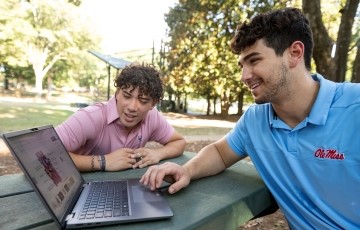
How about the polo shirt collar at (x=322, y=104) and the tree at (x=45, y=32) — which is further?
the tree at (x=45, y=32)

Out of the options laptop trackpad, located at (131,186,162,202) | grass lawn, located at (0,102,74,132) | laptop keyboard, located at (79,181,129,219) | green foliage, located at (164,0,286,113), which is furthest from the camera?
green foliage, located at (164,0,286,113)

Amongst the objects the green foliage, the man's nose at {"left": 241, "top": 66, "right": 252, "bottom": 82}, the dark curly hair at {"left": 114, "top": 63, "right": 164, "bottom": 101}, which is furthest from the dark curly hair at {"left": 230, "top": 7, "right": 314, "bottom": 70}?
the green foliage

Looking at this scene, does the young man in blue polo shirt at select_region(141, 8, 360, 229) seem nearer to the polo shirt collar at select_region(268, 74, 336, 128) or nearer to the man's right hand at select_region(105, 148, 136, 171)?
the polo shirt collar at select_region(268, 74, 336, 128)

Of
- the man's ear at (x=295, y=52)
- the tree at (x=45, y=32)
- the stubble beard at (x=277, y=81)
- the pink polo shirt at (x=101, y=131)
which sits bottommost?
the pink polo shirt at (x=101, y=131)

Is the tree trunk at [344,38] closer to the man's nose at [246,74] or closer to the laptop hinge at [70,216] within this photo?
the man's nose at [246,74]

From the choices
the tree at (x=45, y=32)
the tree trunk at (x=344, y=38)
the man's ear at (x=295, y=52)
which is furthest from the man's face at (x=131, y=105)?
the tree at (x=45, y=32)

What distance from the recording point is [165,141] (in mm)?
2787

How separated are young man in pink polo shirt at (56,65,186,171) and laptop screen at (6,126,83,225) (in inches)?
13.7

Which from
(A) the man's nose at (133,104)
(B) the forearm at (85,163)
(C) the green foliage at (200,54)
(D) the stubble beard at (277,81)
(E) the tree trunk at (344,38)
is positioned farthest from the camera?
(C) the green foliage at (200,54)

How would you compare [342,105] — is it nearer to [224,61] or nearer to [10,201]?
[10,201]

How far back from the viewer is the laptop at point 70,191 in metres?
1.21

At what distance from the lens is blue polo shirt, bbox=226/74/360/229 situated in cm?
161

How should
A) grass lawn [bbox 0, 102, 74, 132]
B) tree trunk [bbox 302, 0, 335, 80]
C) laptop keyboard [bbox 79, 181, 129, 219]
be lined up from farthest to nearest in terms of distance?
grass lawn [bbox 0, 102, 74, 132] < tree trunk [bbox 302, 0, 335, 80] < laptop keyboard [bbox 79, 181, 129, 219]

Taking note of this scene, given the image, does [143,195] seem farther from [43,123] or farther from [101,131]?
[43,123]
